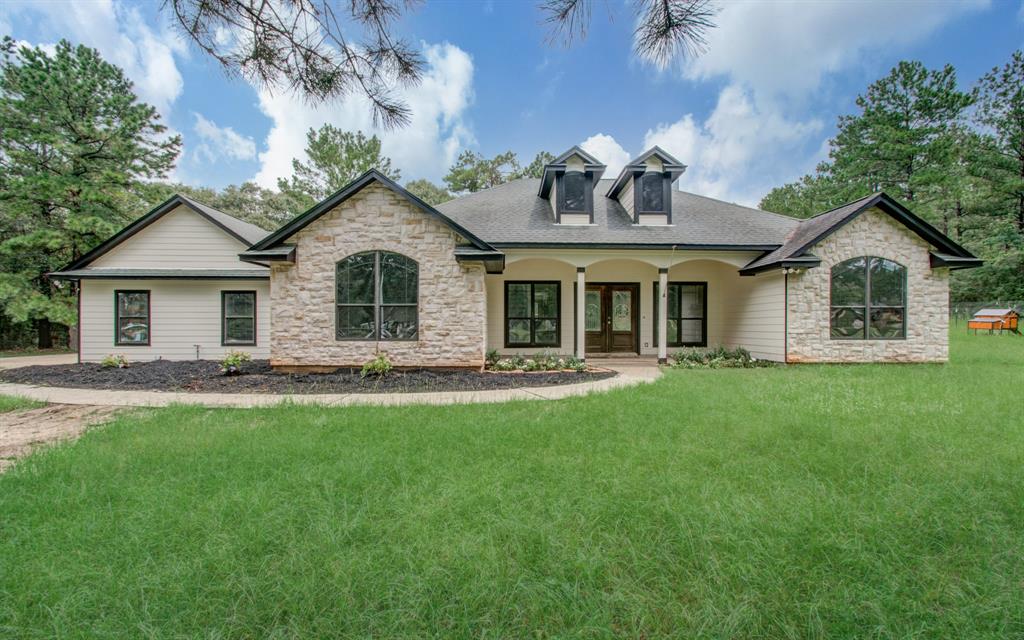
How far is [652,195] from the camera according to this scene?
12367 millimetres

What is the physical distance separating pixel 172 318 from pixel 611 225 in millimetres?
12711

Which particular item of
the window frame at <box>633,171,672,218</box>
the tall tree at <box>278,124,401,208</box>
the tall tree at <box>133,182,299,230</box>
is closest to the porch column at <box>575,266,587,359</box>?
the window frame at <box>633,171,672,218</box>

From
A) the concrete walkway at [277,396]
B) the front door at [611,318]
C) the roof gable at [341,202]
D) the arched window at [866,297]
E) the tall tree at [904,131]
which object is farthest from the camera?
the tall tree at [904,131]

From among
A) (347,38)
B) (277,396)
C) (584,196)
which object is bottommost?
(277,396)

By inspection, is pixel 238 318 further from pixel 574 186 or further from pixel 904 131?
pixel 904 131

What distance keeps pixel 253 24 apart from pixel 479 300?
21.5ft

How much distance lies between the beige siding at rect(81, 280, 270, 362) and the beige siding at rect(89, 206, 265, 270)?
1.86 ft

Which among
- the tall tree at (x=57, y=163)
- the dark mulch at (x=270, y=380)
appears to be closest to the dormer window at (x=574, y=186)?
the dark mulch at (x=270, y=380)

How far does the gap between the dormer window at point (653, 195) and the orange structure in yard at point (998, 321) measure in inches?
715

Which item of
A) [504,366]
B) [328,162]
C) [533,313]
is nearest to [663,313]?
[533,313]

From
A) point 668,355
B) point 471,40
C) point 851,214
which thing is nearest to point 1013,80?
point 851,214

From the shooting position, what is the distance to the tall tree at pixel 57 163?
1379 cm

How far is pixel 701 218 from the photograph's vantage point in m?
13.0

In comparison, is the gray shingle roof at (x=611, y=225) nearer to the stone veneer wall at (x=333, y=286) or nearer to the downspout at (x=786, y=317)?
the downspout at (x=786, y=317)
